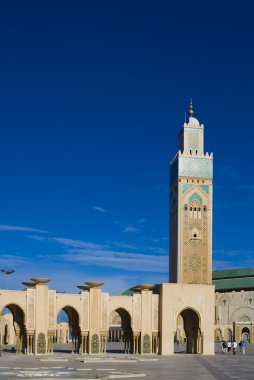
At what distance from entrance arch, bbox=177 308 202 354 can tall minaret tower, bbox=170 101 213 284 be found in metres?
18.1

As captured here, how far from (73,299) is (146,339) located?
4334 mm

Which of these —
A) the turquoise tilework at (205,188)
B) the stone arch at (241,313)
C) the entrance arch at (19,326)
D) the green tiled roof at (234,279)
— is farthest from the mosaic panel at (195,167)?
the entrance arch at (19,326)

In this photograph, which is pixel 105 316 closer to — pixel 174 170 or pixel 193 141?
pixel 174 170

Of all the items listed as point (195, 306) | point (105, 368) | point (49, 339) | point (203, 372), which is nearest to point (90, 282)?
point (49, 339)

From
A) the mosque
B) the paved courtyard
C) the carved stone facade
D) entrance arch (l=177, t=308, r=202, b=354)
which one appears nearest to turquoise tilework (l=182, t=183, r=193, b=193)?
the carved stone facade

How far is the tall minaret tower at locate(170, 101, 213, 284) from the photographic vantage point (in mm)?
55219

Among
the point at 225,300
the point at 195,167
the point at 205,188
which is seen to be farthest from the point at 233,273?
the point at 195,167

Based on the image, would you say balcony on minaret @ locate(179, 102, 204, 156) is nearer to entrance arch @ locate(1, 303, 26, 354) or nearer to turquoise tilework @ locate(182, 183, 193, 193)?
turquoise tilework @ locate(182, 183, 193, 193)

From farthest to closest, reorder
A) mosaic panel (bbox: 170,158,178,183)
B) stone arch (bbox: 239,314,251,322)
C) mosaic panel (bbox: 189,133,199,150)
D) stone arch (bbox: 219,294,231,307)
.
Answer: stone arch (bbox: 219,294,231,307), stone arch (bbox: 239,314,251,322), mosaic panel (bbox: 189,133,199,150), mosaic panel (bbox: 170,158,178,183)

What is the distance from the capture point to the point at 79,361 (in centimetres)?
2727

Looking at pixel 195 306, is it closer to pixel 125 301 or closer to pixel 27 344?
pixel 125 301

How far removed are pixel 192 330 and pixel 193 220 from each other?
20072mm

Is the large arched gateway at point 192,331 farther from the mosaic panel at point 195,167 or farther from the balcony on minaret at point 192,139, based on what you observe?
the balcony on minaret at point 192,139

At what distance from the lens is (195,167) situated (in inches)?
2211
